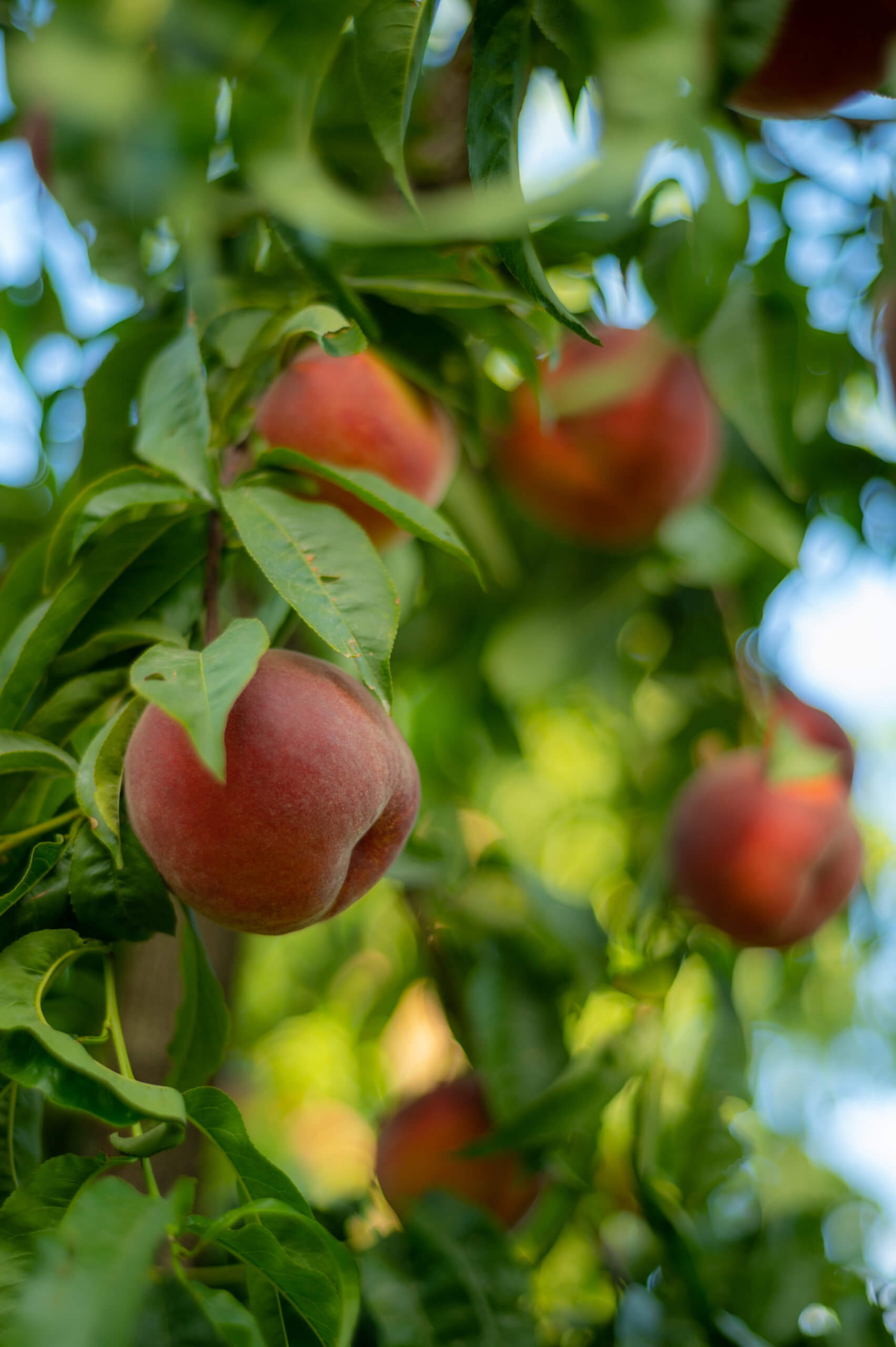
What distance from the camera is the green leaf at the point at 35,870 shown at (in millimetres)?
624

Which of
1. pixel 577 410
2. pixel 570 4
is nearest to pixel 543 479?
pixel 577 410

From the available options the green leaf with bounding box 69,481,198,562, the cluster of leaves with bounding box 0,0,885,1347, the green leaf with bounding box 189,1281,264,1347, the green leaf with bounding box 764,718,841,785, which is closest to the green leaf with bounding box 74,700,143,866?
the cluster of leaves with bounding box 0,0,885,1347

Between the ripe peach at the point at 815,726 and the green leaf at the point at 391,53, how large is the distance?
943 mm

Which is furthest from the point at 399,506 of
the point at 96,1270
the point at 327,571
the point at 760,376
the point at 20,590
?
the point at 760,376

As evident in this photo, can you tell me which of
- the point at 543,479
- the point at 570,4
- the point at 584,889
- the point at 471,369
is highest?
the point at 570,4

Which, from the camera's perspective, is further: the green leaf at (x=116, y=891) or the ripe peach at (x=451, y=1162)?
the ripe peach at (x=451, y=1162)

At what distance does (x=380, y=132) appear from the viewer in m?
0.70

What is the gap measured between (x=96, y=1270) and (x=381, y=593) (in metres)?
0.36

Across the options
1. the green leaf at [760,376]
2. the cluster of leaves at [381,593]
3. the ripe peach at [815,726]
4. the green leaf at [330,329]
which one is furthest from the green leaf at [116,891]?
the ripe peach at [815,726]

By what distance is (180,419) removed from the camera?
0.72 meters

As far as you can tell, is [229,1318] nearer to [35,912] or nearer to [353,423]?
[35,912]

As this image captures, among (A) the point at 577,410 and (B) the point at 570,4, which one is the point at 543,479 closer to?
(A) the point at 577,410

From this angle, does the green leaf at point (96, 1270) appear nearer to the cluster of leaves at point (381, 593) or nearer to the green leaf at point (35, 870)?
the cluster of leaves at point (381, 593)

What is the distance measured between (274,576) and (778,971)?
1487 mm
